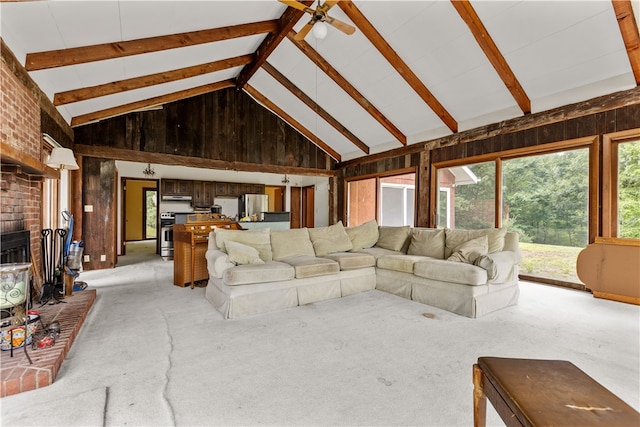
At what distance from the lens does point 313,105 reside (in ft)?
22.0

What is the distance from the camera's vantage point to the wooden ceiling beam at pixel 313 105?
20.3ft

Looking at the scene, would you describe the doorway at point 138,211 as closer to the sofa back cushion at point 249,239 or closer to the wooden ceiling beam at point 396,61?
the sofa back cushion at point 249,239

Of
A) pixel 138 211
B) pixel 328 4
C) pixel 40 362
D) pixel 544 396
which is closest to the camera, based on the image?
pixel 544 396

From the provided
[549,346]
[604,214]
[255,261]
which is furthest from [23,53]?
[604,214]

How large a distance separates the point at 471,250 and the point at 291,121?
5.73m

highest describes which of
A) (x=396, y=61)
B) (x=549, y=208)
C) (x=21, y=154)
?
(x=396, y=61)

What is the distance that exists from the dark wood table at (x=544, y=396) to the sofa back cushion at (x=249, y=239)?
8.93ft

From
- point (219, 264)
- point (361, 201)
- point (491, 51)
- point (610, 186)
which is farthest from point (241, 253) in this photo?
point (361, 201)

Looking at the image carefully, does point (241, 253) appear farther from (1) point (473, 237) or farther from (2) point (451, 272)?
(1) point (473, 237)

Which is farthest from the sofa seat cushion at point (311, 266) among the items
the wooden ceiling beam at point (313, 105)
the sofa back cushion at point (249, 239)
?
the wooden ceiling beam at point (313, 105)

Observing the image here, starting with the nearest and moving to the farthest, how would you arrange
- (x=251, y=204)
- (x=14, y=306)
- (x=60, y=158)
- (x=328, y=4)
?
(x=14, y=306)
(x=328, y=4)
(x=60, y=158)
(x=251, y=204)

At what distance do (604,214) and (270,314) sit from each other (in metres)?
4.47

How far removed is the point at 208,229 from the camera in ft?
13.6

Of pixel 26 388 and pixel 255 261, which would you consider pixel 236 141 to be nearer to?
pixel 255 261
